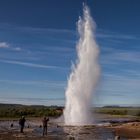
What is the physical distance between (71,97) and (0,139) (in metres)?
28.0

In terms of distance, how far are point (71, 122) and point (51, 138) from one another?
24710mm

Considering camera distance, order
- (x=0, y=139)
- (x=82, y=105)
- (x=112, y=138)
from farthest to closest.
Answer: (x=82, y=105)
(x=112, y=138)
(x=0, y=139)

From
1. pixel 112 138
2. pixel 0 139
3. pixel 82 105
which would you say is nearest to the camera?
pixel 0 139

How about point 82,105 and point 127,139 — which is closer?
point 127,139

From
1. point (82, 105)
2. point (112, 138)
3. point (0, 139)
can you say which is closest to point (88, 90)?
point (82, 105)

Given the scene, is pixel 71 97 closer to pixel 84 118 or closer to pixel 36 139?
pixel 84 118

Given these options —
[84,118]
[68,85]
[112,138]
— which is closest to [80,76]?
[68,85]

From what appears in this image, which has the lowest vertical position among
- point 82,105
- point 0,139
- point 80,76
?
point 0,139

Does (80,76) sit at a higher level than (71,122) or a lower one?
higher

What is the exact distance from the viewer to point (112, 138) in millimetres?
39938

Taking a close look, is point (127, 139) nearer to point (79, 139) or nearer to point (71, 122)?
point (79, 139)

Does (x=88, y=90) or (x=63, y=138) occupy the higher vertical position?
(x=88, y=90)

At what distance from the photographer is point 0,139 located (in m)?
37.2

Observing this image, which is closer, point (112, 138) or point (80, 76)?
point (112, 138)
